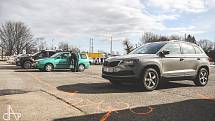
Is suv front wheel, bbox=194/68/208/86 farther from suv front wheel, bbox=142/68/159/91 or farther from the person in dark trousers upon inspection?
the person in dark trousers

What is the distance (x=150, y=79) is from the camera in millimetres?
11078

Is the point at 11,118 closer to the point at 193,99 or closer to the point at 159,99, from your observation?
the point at 159,99

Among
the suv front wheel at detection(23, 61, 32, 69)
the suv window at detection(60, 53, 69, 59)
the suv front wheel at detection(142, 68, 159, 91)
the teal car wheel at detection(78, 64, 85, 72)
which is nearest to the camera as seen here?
the suv front wheel at detection(142, 68, 159, 91)

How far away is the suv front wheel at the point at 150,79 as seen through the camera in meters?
10.9

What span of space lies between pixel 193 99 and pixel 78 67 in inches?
602

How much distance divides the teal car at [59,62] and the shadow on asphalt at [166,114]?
53.5 feet

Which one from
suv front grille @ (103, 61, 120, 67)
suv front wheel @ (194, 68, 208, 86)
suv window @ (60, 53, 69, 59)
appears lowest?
suv front wheel @ (194, 68, 208, 86)

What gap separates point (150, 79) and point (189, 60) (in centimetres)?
216

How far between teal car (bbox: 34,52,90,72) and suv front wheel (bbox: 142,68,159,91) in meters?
13.3

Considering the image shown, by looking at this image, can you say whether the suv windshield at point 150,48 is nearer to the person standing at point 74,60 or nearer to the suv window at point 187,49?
the suv window at point 187,49

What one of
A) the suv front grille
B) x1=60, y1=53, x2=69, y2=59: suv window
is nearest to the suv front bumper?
the suv front grille

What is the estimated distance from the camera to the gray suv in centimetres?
1084

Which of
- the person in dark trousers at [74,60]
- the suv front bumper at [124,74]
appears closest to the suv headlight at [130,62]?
the suv front bumper at [124,74]

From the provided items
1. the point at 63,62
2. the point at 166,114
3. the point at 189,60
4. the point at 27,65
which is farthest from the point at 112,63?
the point at 27,65
